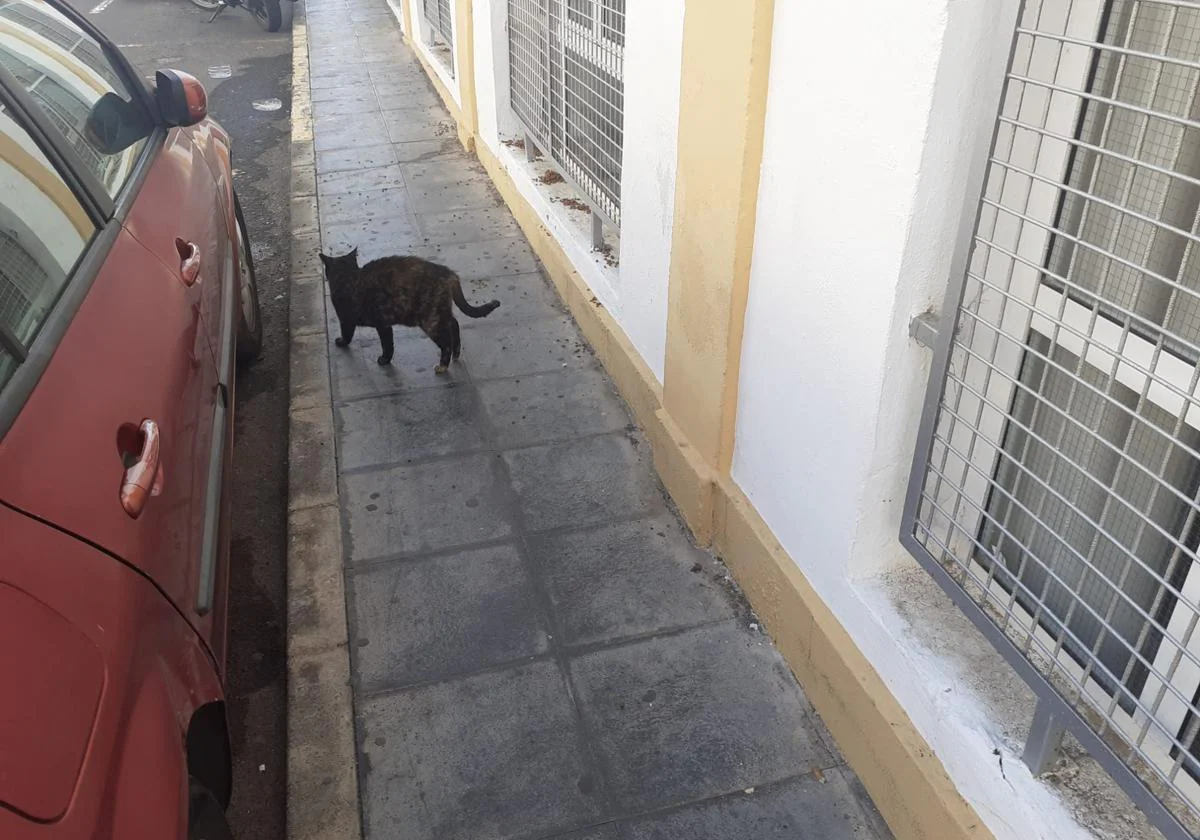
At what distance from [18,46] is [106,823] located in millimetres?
2955

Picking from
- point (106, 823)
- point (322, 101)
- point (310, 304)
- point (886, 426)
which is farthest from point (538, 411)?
point (322, 101)

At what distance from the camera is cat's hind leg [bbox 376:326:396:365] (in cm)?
500

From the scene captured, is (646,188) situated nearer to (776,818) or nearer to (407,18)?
(776,818)

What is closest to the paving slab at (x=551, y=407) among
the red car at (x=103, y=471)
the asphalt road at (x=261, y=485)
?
the asphalt road at (x=261, y=485)

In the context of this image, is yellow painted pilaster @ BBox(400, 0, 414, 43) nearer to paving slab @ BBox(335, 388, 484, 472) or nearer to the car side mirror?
the car side mirror

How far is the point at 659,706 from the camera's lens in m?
3.12

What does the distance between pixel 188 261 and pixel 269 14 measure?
41.4 feet

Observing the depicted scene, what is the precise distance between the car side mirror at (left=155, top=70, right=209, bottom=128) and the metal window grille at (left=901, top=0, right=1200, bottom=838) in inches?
131

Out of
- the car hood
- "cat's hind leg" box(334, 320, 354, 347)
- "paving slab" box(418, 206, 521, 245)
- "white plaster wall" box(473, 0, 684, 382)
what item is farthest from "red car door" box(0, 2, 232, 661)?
"paving slab" box(418, 206, 521, 245)

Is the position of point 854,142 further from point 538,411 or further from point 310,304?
point 310,304

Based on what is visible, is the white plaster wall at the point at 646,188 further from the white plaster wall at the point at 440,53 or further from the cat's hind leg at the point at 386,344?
the white plaster wall at the point at 440,53

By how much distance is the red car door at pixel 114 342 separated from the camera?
203 centimetres

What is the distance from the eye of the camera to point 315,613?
→ 11.5 feet

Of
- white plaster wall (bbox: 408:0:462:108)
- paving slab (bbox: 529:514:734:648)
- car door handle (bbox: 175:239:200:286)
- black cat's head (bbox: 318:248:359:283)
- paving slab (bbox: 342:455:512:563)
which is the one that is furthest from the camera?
white plaster wall (bbox: 408:0:462:108)
